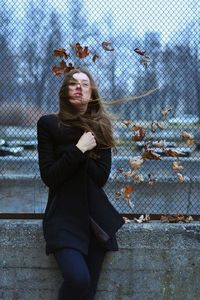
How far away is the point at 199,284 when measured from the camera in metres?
3.68

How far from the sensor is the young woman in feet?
9.78

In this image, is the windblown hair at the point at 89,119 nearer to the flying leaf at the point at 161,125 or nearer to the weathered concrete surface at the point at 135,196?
the flying leaf at the point at 161,125

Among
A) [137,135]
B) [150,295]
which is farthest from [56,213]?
[137,135]

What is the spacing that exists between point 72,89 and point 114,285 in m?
1.47

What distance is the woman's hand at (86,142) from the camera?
3.04m

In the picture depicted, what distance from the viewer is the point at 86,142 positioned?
120 inches

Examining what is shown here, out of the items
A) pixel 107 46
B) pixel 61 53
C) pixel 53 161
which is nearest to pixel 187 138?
pixel 107 46

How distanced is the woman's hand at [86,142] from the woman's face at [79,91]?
0.21 m

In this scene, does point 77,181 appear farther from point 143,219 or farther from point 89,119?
point 143,219

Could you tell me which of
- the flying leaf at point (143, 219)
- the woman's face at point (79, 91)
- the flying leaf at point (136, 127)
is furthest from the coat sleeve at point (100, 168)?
the flying leaf at point (136, 127)

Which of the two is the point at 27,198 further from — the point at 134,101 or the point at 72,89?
the point at 72,89

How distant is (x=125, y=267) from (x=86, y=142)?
Answer: 111 cm

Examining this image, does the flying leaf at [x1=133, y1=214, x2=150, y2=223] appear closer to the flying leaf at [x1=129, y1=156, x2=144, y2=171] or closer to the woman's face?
the flying leaf at [x1=129, y1=156, x2=144, y2=171]

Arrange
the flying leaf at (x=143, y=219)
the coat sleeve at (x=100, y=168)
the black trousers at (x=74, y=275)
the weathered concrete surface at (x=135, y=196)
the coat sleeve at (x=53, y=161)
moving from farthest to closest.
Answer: the weathered concrete surface at (x=135, y=196) → the flying leaf at (x=143, y=219) → the coat sleeve at (x=100, y=168) → the coat sleeve at (x=53, y=161) → the black trousers at (x=74, y=275)
